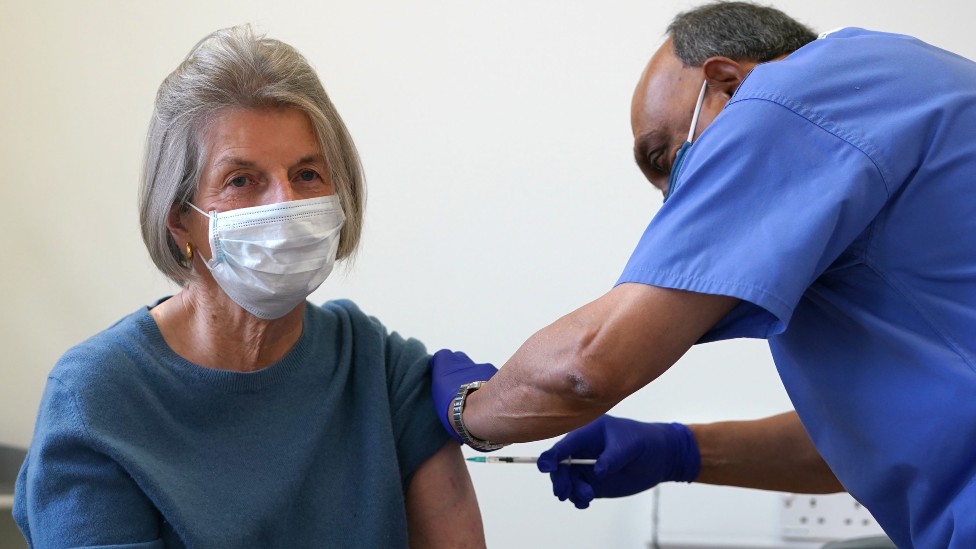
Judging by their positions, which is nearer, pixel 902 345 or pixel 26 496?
pixel 902 345

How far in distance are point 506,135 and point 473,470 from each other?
2.66ft

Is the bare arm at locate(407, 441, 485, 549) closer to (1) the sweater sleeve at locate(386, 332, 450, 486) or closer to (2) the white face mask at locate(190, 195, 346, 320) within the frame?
(1) the sweater sleeve at locate(386, 332, 450, 486)

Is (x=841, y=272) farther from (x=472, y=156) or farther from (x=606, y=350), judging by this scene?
(x=472, y=156)

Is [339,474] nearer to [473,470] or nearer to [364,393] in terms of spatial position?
[364,393]

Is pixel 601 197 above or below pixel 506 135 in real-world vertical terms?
below

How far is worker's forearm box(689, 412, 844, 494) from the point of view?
1688 millimetres

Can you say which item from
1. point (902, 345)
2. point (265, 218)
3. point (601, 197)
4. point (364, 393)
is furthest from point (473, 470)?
point (902, 345)

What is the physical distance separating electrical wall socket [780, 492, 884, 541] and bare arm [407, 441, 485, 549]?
3.32 feet

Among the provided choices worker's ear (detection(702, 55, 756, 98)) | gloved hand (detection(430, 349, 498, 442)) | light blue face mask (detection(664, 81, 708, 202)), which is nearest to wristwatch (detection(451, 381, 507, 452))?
gloved hand (detection(430, 349, 498, 442))

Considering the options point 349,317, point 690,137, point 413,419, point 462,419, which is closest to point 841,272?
point 690,137

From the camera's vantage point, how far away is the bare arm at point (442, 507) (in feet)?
5.00

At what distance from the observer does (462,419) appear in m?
1.41

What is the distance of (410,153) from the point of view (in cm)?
236

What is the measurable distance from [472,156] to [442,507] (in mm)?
1040
